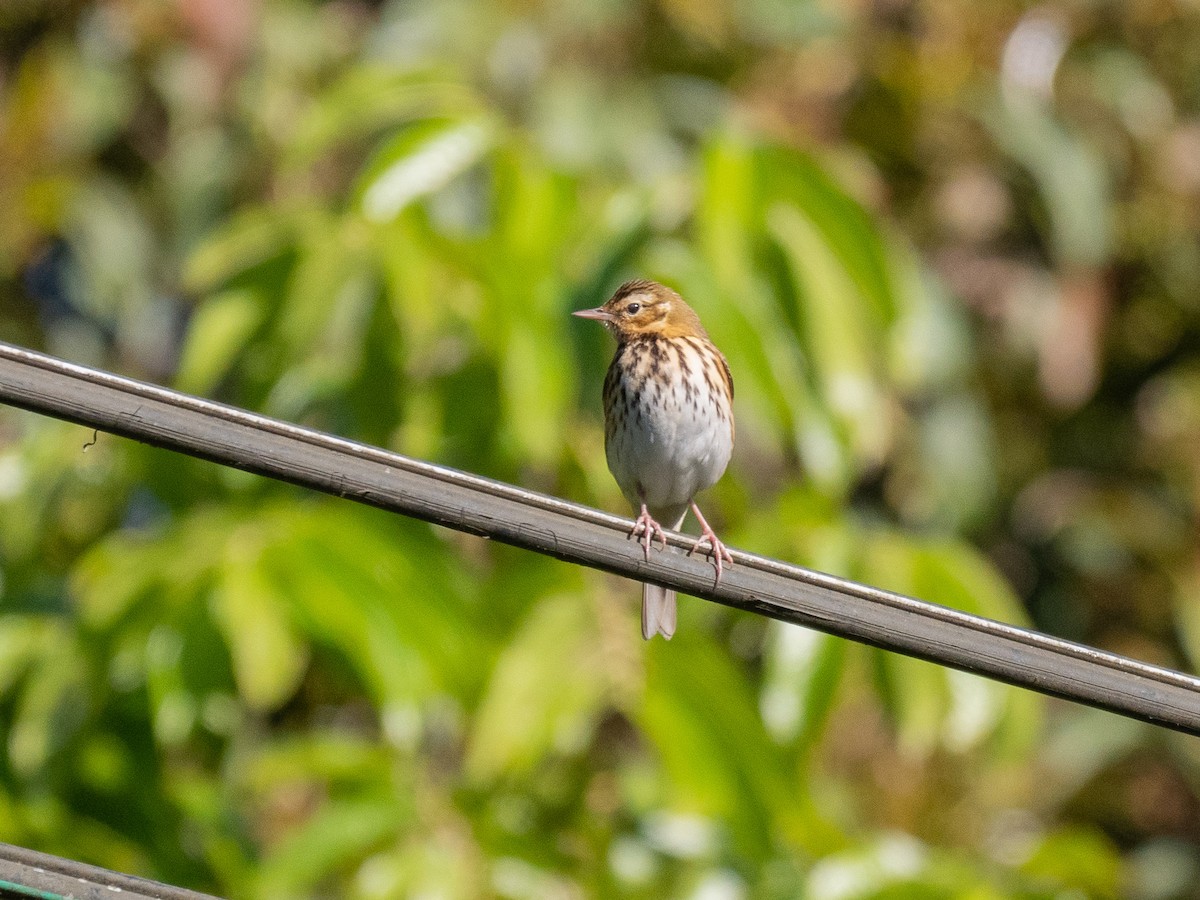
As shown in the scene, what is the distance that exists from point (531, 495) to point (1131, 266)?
564 cm

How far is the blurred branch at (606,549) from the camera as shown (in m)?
2.46

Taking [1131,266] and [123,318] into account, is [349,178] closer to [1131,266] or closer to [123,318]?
[123,318]

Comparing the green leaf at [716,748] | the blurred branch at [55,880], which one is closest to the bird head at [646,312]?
the green leaf at [716,748]

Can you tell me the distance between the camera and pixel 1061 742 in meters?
7.33

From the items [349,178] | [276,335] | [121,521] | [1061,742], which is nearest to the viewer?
[276,335]

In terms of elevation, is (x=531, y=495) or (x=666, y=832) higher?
(x=666, y=832)

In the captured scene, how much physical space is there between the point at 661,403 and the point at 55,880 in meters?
2.34

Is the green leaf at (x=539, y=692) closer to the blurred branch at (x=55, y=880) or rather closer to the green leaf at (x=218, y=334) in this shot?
the green leaf at (x=218, y=334)

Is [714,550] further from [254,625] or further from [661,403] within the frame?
[661,403]

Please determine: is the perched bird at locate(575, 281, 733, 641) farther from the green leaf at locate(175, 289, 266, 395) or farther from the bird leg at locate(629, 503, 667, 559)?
the bird leg at locate(629, 503, 667, 559)

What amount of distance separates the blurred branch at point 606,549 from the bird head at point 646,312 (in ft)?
5.79

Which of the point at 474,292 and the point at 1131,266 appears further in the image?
the point at 1131,266

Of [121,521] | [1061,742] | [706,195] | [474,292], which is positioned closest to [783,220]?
[706,195]

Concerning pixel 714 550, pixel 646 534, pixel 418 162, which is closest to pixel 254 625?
pixel 714 550
